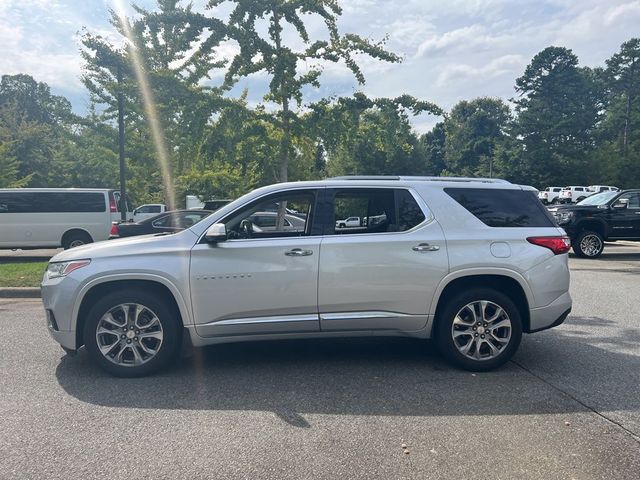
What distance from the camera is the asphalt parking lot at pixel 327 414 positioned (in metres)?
2.96

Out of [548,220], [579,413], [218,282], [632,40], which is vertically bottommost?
[579,413]

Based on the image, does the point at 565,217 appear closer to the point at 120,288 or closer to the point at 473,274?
the point at 473,274

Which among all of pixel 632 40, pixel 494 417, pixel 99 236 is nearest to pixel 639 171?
pixel 632 40

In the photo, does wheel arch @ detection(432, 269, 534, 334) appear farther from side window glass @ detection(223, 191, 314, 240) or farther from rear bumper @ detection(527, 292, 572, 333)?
side window glass @ detection(223, 191, 314, 240)

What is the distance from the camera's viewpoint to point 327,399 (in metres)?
3.94

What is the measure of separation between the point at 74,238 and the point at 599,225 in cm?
1459

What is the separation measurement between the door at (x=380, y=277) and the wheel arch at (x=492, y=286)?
12 centimetres

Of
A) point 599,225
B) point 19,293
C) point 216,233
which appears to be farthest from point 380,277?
Answer: point 599,225

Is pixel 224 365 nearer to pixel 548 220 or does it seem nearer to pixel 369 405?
pixel 369 405

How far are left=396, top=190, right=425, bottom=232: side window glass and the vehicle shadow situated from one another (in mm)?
1368

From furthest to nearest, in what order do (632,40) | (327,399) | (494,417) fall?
(632,40)
(327,399)
(494,417)

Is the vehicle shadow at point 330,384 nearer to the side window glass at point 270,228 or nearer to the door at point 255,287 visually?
the door at point 255,287

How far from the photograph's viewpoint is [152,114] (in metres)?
12.5

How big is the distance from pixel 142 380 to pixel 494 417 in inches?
117
